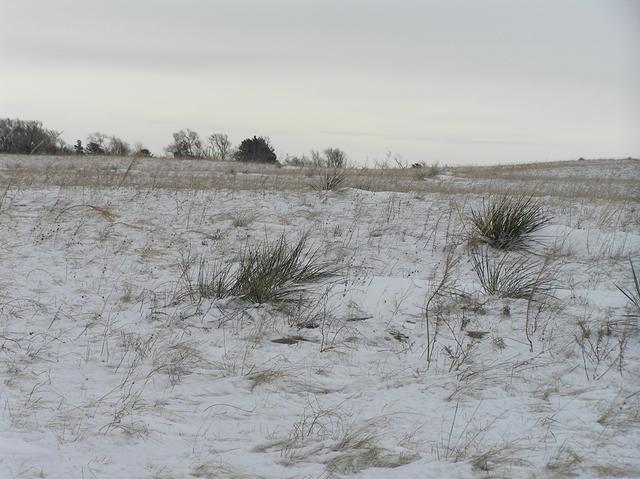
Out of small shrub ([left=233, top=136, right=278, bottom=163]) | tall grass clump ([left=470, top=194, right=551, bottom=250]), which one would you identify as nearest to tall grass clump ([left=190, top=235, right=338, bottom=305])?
tall grass clump ([left=470, top=194, right=551, bottom=250])

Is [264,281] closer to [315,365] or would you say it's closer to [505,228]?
[315,365]

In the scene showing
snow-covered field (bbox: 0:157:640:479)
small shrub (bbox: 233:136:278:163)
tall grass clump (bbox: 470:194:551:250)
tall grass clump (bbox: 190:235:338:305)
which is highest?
small shrub (bbox: 233:136:278:163)

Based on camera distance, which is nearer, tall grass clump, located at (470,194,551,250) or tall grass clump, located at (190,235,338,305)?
tall grass clump, located at (190,235,338,305)

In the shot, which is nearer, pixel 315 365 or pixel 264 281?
pixel 315 365

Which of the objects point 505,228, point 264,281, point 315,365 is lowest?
point 315,365

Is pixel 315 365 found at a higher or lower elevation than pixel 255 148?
lower

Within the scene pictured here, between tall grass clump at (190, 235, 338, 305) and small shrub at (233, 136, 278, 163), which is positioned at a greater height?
small shrub at (233, 136, 278, 163)

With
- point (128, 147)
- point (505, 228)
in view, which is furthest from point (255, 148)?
point (505, 228)

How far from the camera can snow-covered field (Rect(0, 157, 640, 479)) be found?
260 centimetres

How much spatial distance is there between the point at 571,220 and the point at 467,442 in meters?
6.65

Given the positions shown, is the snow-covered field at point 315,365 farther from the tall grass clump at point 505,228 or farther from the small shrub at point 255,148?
the small shrub at point 255,148

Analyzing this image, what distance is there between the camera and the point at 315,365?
3662mm

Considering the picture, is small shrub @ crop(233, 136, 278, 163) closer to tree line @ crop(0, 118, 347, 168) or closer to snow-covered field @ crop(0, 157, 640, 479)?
tree line @ crop(0, 118, 347, 168)

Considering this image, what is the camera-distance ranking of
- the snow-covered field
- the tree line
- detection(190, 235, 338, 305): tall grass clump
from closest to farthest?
the snow-covered field, detection(190, 235, 338, 305): tall grass clump, the tree line
